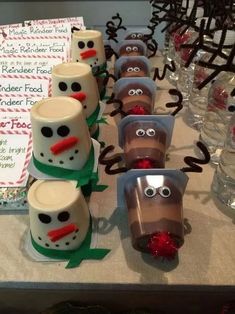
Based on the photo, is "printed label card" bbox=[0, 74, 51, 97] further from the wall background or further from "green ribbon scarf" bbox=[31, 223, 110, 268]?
the wall background

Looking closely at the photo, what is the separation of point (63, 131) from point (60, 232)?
0.12 m

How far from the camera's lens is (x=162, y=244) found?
1.40 ft

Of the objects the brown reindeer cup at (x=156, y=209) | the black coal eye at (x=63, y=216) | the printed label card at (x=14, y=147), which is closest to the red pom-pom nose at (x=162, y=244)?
the brown reindeer cup at (x=156, y=209)

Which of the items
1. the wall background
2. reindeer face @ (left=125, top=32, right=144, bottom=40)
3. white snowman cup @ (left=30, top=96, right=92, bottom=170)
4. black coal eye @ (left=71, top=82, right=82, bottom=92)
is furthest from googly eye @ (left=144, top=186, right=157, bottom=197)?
the wall background

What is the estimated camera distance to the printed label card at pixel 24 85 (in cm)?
63

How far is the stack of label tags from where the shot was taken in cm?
54

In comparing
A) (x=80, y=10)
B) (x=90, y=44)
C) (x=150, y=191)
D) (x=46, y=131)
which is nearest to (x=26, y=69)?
(x=90, y=44)

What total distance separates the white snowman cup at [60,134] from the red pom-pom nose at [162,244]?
14 centimetres

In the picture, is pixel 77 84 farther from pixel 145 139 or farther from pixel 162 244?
pixel 162 244

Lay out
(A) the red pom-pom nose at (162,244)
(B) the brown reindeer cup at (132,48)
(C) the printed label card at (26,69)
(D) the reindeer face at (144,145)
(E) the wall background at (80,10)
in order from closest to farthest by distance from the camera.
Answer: (A) the red pom-pom nose at (162,244) < (D) the reindeer face at (144,145) < (C) the printed label card at (26,69) < (B) the brown reindeer cup at (132,48) < (E) the wall background at (80,10)

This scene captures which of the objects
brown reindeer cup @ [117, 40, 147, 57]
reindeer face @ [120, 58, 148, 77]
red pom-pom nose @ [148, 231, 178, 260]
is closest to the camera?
red pom-pom nose @ [148, 231, 178, 260]

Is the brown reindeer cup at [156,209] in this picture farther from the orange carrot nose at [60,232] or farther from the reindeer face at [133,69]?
the reindeer face at [133,69]

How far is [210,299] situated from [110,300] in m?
0.18

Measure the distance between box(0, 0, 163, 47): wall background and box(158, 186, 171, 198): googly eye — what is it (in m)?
1.10
